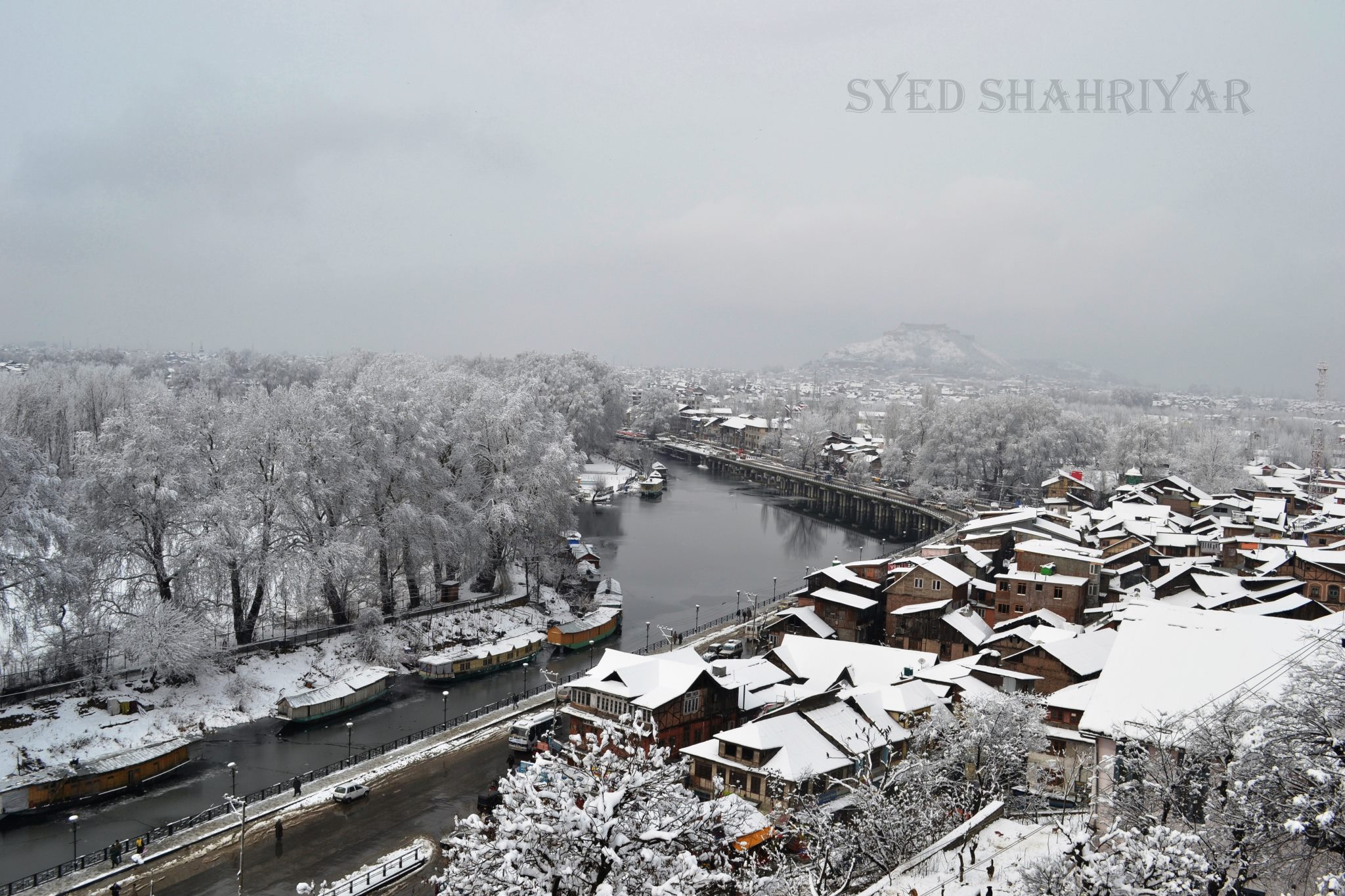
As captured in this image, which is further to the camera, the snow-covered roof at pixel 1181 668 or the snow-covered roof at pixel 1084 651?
the snow-covered roof at pixel 1084 651

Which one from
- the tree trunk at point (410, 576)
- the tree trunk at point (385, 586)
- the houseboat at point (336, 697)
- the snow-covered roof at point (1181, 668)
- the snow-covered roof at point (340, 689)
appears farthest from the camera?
the tree trunk at point (385, 586)

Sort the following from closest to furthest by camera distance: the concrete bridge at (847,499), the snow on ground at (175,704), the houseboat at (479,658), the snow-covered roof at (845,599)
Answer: the snow on ground at (175,704) < the houseboat at (479,658) < the snow-covered roof at (845,599) < the concrete bridge at (847,499)

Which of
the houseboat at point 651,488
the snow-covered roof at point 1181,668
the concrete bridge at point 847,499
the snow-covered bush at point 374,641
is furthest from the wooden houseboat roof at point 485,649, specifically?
the houseboat at point 651,488

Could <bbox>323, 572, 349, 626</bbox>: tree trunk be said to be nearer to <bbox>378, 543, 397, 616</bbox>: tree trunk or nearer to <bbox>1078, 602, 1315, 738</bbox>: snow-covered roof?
<bbox>378, 543, 397, 616</bbox>: tree trunk

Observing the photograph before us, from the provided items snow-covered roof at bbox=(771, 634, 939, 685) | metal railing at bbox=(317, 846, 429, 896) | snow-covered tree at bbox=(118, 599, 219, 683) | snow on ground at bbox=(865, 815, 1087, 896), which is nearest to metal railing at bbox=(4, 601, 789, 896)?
metal railing at bbox=(317, 846, 429, 896)

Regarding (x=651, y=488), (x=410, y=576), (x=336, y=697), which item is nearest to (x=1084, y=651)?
(x=336, y=697)

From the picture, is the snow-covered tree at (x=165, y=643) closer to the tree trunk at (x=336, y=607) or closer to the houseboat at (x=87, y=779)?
the houseboat at (x=87, y=779)
